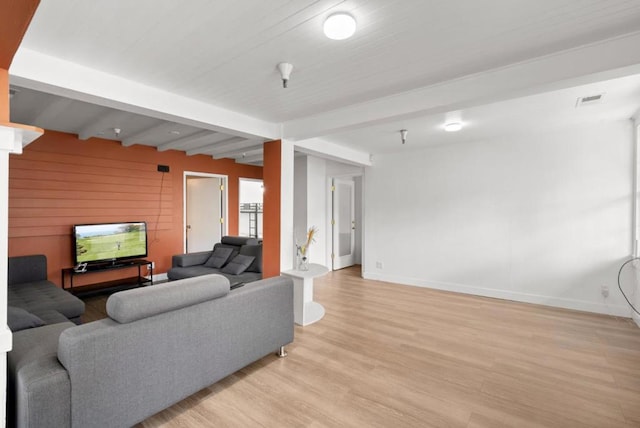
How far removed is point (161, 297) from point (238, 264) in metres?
2.78

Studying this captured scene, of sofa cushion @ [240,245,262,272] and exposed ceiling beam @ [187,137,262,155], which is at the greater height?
exposed ceiling beam @ [187,137,262,155]

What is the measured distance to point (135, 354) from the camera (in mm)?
1690

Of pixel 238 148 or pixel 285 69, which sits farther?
pixel 238 148

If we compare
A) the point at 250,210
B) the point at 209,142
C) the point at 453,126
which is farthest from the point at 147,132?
the point at 250,210

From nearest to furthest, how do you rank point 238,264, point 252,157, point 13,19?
point 13,19
point 238,264
point 252,157

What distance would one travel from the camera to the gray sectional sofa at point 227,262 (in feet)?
14.6

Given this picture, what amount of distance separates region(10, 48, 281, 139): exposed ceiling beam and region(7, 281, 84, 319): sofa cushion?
2.02m

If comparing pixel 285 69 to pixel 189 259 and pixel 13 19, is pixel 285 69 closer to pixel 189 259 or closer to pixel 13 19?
pixel 13 19

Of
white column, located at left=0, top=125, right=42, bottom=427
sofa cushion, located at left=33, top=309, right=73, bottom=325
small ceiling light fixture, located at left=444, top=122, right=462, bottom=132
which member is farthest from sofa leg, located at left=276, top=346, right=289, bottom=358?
small ceiling light fixture, located at left=444, top=122, right=462, bottom=132

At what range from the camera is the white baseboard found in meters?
3.75

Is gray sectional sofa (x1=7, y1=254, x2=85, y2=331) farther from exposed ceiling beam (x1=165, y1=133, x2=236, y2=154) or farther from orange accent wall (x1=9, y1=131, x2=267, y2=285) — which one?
exposed ceiling beam (x1=165, y1=133, x2=236, y2=154)

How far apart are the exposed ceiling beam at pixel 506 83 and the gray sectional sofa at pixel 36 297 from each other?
3121 mm

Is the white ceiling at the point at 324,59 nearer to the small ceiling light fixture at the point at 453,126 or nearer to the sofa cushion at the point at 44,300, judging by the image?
the small ceiling light fixture at the point at 453,126

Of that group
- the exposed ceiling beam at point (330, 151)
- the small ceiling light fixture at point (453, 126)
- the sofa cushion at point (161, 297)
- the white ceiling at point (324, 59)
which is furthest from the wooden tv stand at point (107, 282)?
the small ceiling light fixture at point (453, 126)
